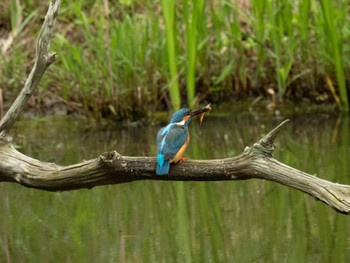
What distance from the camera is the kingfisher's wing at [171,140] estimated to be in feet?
15.1

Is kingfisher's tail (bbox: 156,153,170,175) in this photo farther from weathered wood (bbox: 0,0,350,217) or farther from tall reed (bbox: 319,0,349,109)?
tall reed (bbox: 319,0,349,109)

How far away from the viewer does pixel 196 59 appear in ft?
30.3

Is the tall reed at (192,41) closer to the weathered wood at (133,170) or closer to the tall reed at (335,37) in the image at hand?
the tall reed at (335,37)

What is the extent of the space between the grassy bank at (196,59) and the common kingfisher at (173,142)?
3.28 meters

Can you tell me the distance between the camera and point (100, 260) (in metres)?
5.11

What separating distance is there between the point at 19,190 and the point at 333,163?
2.06 m

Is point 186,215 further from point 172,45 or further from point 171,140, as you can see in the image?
point 172,45

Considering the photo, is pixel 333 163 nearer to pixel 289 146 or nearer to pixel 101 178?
pixel 289 146

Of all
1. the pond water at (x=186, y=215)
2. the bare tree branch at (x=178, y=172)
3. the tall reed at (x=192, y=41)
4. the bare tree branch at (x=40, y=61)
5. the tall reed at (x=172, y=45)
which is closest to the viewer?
the bare tree branch at (x=178, y=172)

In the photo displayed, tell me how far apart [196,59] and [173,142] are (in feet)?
15.1

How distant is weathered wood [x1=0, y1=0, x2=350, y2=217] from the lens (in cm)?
444

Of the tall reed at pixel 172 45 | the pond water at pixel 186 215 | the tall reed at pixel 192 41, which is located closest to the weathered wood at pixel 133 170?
the pond water at pixel 186 215

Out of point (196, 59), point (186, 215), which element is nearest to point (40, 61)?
point (186, 215)

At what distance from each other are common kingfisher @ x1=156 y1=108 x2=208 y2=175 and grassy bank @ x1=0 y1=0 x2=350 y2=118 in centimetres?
328
